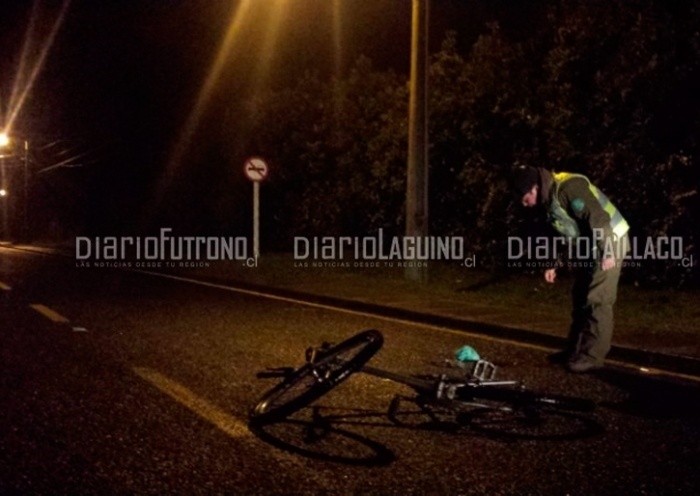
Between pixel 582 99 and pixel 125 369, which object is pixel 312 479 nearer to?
pixel 125 369

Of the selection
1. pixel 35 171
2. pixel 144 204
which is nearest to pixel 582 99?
pixel 144 204

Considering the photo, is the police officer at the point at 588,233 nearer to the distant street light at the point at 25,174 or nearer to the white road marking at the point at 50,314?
the white road marking at the point at 50,314

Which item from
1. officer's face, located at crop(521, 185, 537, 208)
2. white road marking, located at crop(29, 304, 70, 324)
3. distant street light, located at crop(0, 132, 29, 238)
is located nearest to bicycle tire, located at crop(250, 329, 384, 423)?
officer's face, located at crop(521, 185, 537, 208)

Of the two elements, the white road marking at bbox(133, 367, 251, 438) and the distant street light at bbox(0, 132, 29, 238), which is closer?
the white road marking at bbox(133, 367, 251, 438)

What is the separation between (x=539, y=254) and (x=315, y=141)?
10743 mm

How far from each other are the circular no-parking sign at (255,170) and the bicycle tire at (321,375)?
1538 centimetres

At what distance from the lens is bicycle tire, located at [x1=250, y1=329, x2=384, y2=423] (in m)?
6.02

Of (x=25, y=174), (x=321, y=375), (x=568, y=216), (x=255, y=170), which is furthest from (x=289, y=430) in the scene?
(x=25, y=174)

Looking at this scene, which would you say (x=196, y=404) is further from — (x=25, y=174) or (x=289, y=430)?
(x=25, y=174)

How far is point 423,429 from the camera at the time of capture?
20.2 ft

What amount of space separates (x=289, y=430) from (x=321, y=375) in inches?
16.2

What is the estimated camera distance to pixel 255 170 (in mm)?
21469

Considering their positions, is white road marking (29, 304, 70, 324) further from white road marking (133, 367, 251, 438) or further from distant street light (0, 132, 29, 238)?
distant street light (0, 132, 29, 238)

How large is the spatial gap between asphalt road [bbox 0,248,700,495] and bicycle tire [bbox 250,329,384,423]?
0.45ft
